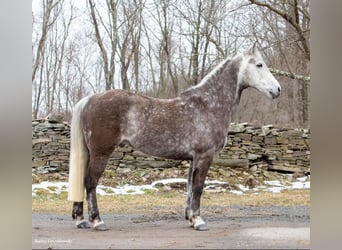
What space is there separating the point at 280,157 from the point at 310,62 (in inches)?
22.7

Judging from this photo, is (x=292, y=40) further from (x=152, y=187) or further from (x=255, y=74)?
(x=152, y=187)

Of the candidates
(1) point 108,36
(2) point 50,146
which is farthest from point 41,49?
(2) point 50,146

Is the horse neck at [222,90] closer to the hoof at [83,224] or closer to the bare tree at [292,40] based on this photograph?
the bare tree at [292,40]

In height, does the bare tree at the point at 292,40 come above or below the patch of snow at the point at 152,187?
above

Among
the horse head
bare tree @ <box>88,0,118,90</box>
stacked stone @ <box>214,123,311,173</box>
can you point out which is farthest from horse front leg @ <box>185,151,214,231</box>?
bare tree @ <box>88,0,118,90</box>

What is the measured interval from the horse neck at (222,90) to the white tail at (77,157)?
63 centimetres

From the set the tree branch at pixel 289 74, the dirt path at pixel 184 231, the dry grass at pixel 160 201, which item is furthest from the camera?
the tree branch at pixel 289 74

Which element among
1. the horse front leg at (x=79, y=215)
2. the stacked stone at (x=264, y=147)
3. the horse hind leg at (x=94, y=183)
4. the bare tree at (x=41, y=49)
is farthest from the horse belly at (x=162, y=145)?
the bare tree at (x=41, y=49)

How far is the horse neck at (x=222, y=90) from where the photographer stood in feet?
8.80

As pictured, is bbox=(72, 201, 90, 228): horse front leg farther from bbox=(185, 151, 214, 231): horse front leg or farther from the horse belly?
bbox=(185, 151, 214, 231): horse front leg

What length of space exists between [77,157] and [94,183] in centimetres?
17

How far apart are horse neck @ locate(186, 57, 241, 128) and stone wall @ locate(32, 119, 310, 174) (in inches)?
6.5
